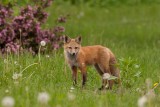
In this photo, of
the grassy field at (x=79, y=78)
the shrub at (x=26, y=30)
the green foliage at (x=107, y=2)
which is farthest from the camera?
the green foliage at (x=107, y=2)

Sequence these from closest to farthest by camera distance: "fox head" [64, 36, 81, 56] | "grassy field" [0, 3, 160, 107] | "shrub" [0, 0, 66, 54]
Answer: "grassy field" [0, 3, 160, 107], "fox head" [64, 36, 81, 56], "shrub" [0, 0, 66, 54]

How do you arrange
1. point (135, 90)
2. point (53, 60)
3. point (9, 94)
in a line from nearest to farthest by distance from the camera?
point (9, 94) < point (135, 90) < point (53, 60)

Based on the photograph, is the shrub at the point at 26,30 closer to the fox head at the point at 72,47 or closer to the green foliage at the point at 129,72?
the fox head at the point at 72,47

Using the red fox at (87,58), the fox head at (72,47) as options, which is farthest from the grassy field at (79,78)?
the fox head at (72,47)

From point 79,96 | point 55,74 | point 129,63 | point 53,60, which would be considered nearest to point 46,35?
point 53,60

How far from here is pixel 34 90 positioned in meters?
8.40

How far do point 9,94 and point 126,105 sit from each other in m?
1.74

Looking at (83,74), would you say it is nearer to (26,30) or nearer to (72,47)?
(72,47)

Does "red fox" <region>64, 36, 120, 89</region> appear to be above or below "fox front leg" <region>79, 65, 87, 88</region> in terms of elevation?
above

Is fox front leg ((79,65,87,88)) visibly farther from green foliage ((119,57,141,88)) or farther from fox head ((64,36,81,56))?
green foliage ((119,57,141,88))

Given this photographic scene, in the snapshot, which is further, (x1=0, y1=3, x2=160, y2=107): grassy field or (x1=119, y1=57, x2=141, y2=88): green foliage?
(x1=119, y1=57, x2=141, y2=88): green foliage

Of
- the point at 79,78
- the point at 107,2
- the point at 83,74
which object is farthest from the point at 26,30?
the point at 107,2

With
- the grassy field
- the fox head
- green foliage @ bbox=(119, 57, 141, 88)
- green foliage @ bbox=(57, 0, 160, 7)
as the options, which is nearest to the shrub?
the grassy field

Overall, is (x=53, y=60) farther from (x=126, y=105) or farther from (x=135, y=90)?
(x=126, y=105)
